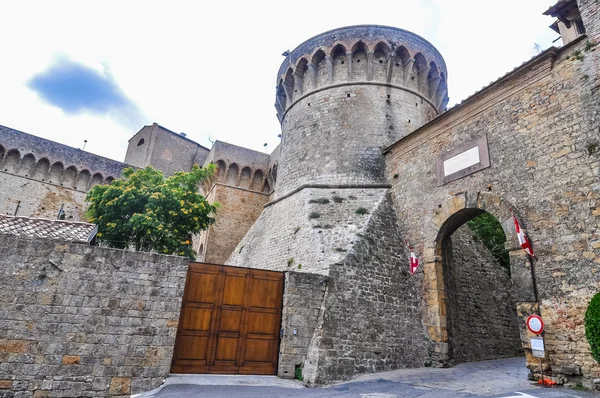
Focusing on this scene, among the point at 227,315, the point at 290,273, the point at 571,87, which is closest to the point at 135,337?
the point at 227,315

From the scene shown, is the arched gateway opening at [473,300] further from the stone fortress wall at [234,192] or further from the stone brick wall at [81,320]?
the stone fortress wall at [234,192]

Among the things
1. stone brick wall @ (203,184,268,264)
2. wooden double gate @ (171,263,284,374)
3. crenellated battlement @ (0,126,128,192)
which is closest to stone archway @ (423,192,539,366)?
wooden double gate @ (171,263,284,374)

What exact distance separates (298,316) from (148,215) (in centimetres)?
655

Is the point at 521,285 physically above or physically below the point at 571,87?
below

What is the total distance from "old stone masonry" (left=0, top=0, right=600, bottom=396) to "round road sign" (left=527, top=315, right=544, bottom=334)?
14.6 inches

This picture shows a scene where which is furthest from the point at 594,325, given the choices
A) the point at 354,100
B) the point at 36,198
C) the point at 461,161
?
the point at 36,198

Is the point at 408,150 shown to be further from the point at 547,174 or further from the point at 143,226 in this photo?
the point at 143,226

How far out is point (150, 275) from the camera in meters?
6.62

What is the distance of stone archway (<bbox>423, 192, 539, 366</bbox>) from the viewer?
6.96 meters

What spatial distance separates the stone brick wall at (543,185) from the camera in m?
6.41

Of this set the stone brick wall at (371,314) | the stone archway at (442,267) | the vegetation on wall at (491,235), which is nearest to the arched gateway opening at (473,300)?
the stone archway at (442,267)

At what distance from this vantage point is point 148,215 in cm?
1162

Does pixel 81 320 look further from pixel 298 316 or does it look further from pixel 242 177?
pixel 242 177

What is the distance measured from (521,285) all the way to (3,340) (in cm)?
904
